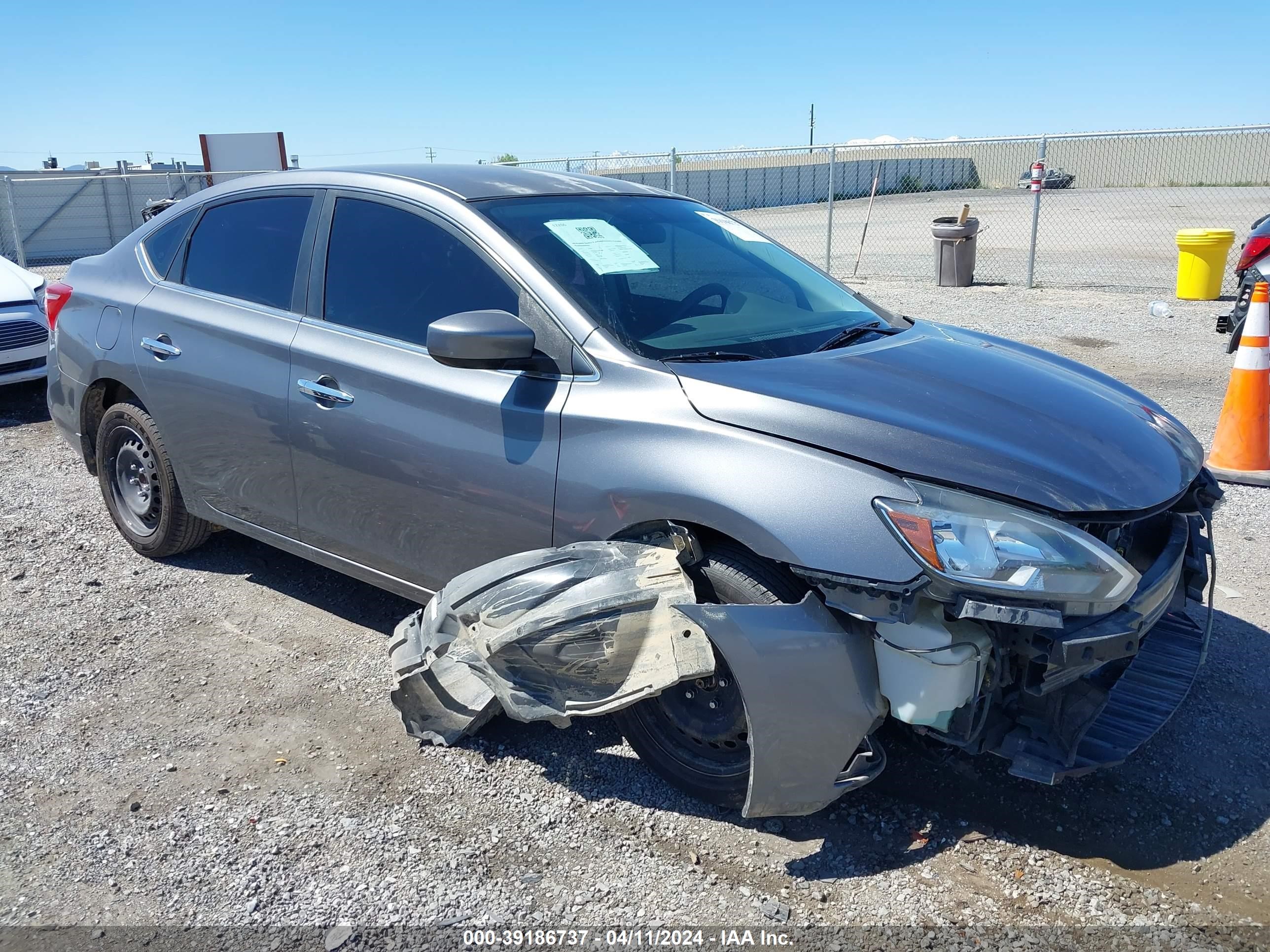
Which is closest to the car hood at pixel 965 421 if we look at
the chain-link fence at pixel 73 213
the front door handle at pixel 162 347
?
the front door handle at pixel 162 347

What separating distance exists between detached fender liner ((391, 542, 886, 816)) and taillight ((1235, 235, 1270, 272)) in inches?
327

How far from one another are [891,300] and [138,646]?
11.1 metres

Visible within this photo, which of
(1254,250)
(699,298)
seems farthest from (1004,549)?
(1254,250)

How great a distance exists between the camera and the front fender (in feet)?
8.43

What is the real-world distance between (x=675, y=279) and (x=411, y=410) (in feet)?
3.35

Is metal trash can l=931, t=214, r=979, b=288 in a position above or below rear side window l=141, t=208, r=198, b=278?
below

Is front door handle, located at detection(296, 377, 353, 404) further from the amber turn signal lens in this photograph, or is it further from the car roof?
the amber turn signal lens

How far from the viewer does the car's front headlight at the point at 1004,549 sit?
2.48m

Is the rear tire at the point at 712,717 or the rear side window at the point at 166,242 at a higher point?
the rear side window at the point at 166,242

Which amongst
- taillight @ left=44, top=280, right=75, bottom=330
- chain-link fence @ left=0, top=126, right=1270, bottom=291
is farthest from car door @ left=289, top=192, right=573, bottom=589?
chain-link fence @ left=0, top=126, right=1270, bottom=291

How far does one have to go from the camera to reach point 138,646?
13.5ft

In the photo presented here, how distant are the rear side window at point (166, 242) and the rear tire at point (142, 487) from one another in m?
0.64

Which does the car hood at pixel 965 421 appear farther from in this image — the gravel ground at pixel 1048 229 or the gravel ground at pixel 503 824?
the gravel ground at pixel 1048 229

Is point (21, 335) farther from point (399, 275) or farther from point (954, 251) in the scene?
point (954, 251)
